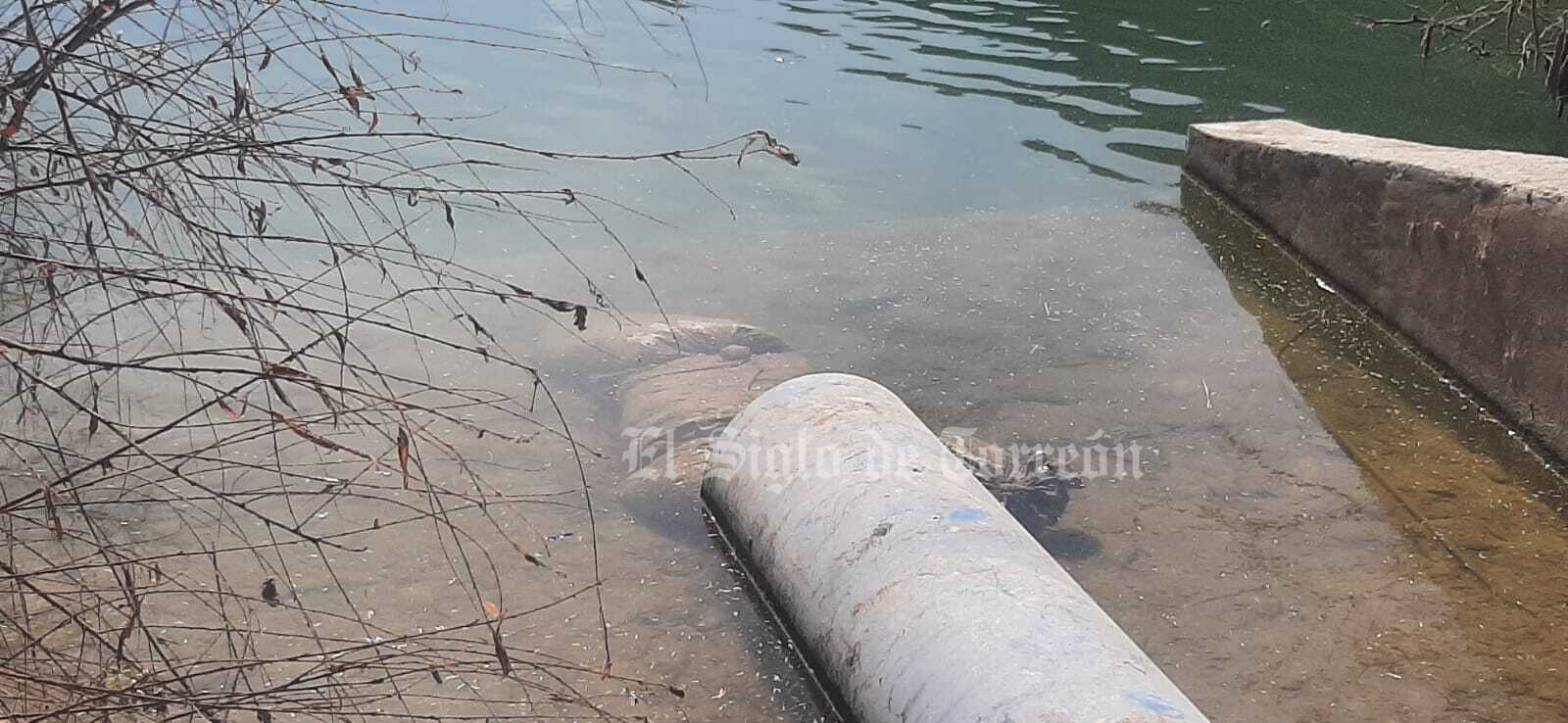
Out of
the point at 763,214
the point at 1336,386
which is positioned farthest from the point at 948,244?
the point at 1336,386

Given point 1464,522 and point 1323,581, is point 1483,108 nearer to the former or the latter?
point 1464,522

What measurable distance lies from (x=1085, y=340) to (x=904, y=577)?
3.03 m

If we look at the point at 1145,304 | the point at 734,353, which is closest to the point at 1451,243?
the point at 1145,304

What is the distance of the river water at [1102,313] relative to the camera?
417 cm

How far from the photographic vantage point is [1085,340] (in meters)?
6.38

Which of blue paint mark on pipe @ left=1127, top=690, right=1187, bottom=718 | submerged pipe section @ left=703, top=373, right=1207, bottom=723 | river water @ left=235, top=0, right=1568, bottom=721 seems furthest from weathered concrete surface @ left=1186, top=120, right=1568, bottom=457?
blue paint mark on pipe @ left=1127, top=690, right=1187, bottom=718

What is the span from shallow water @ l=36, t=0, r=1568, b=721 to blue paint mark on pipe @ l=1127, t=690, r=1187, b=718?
0.85 m

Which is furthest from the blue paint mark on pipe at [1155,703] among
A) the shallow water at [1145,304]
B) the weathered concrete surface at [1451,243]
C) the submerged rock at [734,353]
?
the submerged rock at [734,353]

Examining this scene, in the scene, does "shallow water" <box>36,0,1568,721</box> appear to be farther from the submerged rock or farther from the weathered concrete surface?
the submerged rock

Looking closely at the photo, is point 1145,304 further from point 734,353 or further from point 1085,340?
point 734,353

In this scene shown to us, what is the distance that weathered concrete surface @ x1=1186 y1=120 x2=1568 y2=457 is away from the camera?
17.7ft

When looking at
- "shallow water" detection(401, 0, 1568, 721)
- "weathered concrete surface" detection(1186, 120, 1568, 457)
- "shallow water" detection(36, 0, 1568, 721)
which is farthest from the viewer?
"weathered concrete surface" detection(1186, 120, 1568, 457)

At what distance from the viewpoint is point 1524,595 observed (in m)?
4.39

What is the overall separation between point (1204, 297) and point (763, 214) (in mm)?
2665
